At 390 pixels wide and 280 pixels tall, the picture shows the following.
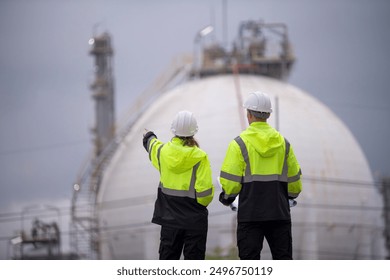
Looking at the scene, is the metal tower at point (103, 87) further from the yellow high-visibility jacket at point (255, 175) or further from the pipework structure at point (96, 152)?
the yellow high-visibility jacket at point (255, 175)

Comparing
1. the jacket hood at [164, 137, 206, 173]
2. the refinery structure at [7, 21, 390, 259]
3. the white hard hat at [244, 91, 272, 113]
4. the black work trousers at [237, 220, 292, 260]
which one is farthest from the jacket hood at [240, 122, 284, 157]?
the refinery structure at [7, 21, 390, 259]

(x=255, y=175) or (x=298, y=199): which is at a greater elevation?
(x=255, y=175)

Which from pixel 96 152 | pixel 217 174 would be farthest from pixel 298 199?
pixel 96 152

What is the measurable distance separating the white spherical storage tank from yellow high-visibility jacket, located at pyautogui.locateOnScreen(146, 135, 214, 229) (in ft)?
59.1

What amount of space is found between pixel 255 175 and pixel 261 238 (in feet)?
1.99

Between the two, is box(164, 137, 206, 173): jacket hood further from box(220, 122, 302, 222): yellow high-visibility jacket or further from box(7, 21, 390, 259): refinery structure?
box(7, 21, 390, 259): refinery structure

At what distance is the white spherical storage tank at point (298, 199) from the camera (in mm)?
28703

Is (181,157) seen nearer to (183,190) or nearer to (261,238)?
(183,190)

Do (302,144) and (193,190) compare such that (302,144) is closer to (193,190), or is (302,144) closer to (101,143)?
(101,143)

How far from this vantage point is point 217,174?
27.2 metres

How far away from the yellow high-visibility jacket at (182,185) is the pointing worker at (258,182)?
266 mm

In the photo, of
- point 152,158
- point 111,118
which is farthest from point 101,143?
point 152,158

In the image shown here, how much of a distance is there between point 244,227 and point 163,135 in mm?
19625
